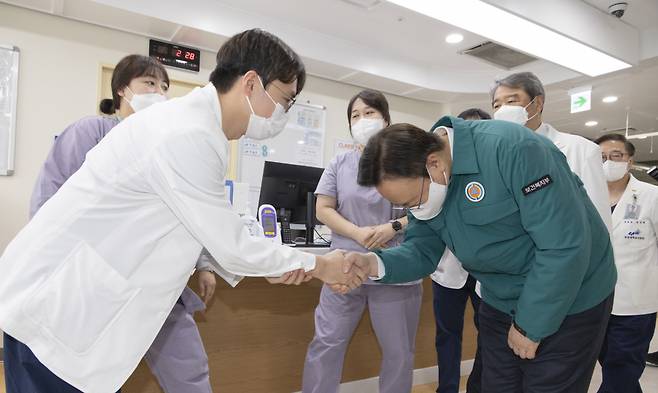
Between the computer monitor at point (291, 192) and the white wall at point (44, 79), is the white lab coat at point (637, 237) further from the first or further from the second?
the white wall at point (44, 79)

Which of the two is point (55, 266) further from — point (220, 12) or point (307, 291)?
point (220, 12)

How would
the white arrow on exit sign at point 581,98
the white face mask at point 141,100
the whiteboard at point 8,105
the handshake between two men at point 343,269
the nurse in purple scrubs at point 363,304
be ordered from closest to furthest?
the handshake between two men at point 343,269
the white face mask at point 141,100
the nurse in purple scrubs at point 363,304
the whiteboard at point 8,105
the white arrow on exit sign at point 581,98

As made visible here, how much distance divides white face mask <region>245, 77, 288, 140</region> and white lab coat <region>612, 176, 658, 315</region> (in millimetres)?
2211

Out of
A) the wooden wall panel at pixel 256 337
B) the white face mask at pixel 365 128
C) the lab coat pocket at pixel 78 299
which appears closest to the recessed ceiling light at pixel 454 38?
the white face mask at pixel 365 128

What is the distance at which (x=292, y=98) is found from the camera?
4.13 ft

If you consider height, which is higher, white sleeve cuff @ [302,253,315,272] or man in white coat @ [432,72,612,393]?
man in white coat @ [432,72,612,393]

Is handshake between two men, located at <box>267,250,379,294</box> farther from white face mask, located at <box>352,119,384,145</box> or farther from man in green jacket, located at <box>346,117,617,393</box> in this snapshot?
white face mask, located at <box>352,119,384,145</box>

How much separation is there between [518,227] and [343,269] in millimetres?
553

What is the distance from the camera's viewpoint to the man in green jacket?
1.08 m

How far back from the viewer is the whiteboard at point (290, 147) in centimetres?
446

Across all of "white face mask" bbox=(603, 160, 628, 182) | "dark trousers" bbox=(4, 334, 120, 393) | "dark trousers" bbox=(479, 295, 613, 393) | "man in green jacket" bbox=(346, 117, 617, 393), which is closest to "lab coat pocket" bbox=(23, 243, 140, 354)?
"dark trousers" bbox=(4, 334, 120, 393)

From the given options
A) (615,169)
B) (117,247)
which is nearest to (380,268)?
(117,247)

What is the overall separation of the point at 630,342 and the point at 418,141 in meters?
1.96

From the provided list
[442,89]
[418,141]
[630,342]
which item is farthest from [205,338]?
[442,89]
